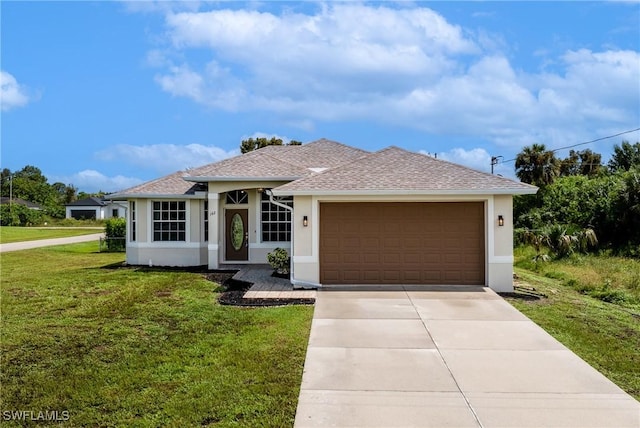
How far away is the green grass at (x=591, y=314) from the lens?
6352 mm

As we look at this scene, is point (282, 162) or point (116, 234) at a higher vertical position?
point (282, 162)

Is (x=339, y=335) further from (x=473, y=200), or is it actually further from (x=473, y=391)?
(x=473, y=200)

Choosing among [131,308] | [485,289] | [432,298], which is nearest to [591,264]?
[485,289]

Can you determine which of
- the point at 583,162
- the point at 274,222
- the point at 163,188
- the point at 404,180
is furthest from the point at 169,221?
the point at 583,162

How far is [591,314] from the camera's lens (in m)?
9.24

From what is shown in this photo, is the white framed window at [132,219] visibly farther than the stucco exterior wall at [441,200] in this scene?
Yes

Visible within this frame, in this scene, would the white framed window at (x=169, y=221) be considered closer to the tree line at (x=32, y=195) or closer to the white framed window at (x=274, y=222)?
the white framed window at (x=274, y=222)

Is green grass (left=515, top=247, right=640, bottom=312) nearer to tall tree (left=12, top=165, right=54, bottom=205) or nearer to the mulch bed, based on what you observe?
the mulch bed

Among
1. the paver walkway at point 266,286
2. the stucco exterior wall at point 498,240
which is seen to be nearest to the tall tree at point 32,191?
the paver walkway at point 266,286

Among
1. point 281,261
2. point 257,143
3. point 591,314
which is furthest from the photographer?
point 257,143

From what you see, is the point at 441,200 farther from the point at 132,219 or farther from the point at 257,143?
the point at 257,143

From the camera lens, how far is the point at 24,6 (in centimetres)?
1180

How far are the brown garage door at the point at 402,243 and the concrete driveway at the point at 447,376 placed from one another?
9.29 feet

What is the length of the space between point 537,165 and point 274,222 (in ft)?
60.7
